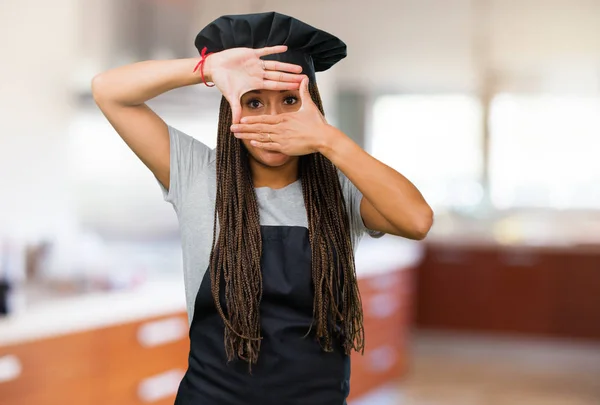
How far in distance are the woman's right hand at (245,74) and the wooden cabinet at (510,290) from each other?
4.87m

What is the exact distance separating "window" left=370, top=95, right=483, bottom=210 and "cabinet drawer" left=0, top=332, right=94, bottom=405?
4348 mm

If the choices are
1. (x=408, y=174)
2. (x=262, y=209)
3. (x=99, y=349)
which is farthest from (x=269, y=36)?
(x=408, y=174)

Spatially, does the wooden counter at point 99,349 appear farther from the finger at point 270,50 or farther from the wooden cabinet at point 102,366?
the finger at point 270,50

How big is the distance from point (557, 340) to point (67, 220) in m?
3.73

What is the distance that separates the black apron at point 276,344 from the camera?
4.17 feet

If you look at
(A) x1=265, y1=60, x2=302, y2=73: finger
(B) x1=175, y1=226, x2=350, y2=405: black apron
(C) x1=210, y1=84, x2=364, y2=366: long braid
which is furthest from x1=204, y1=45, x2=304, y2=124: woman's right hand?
(B) x1=175, y1=226, x2=350, y2=405: black apron

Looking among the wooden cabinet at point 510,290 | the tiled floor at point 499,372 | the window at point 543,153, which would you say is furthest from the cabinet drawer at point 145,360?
the window at point 543,153

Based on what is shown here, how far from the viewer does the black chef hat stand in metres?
1.26

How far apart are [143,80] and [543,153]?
557 cm

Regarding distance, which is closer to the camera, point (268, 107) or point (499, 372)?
point (268, 107)

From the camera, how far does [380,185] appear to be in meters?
1.23

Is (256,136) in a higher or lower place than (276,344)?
higher

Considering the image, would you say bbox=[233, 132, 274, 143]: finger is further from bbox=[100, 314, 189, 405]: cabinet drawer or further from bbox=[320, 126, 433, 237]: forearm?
bbox=[100, 314, 189, 405]: cabinet drawer

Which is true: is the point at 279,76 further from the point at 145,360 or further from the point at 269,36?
the point at 145,360
